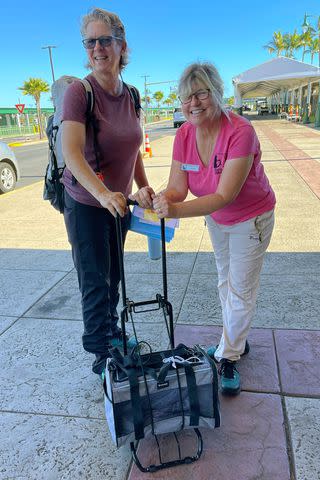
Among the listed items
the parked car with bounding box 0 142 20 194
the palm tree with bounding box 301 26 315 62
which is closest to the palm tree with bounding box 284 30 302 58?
the palm tree with bounding box 301 26 315 62

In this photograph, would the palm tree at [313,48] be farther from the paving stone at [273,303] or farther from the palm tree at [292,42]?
the paving stone at [273,303]

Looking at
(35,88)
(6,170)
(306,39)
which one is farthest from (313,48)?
(6,170)

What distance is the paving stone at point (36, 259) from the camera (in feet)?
15.1

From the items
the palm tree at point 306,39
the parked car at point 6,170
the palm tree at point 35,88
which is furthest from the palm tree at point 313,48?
the parked car at point 6,170

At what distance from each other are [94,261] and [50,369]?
0.91 meters

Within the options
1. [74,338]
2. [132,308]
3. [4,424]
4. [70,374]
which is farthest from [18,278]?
[132,308]

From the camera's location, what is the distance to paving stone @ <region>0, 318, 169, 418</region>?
7.88 ft

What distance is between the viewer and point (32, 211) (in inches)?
286

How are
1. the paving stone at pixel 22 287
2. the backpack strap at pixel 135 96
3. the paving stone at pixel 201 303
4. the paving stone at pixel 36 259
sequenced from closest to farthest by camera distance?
1. the backpack strap at pixel 135 96
2. the paving stone at pixel 201 303
3. the paving stone at pixel 22 287
4. the paving stone at pixel 36 259

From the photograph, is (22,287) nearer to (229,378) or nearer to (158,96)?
(229,378)

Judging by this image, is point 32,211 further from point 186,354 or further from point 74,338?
point 186,354

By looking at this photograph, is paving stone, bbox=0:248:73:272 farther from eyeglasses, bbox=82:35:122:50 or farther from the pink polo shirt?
eyeglasses, bbox=82:35:122:50

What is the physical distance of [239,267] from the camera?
2.29 metres

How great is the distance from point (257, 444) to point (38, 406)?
1.29m
